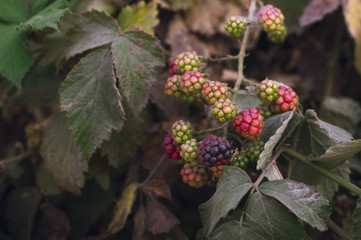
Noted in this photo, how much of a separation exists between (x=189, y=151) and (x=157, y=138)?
0.50 meters

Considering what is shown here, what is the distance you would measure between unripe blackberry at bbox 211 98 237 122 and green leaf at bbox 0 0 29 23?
90 cm

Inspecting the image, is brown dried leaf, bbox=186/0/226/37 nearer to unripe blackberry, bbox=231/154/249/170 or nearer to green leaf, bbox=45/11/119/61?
green leaf, bbox=45/11/119/61

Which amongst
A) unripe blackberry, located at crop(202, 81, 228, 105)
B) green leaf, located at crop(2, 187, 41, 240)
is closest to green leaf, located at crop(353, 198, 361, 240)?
unripe blackberry, located at crop(202, 81, 228, 105)

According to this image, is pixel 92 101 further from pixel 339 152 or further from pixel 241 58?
pixel 339 152

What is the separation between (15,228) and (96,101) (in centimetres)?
77

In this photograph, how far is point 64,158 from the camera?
1332 mm

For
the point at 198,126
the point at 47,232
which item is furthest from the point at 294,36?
the point at 47,232

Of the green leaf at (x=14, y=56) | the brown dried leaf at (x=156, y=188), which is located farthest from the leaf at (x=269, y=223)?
the green leaf at (x=14, y=56)

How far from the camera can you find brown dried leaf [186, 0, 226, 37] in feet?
5.66

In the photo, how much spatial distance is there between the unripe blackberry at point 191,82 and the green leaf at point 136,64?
16cm

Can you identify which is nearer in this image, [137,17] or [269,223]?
[269,223]

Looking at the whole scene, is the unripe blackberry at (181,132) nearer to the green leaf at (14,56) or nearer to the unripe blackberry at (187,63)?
the unripe blackberry at (187,63)

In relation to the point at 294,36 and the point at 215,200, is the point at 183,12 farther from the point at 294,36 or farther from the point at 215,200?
the point at 215,200

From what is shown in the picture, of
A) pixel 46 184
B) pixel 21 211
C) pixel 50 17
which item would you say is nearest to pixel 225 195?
pixel 50 17
